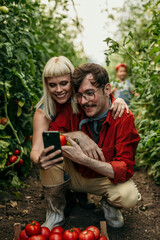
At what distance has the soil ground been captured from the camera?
1.96m

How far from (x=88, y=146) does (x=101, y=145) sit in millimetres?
148

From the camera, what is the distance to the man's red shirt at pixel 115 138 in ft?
6.17

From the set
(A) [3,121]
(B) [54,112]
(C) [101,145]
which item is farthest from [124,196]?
(A) [3,121]

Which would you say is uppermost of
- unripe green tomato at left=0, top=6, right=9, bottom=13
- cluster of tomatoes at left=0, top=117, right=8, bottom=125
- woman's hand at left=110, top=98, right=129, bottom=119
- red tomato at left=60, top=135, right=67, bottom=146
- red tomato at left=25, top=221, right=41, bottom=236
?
unripe green tomato at left=0, top=6, right=9, bottom=13

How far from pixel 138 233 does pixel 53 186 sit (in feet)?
2.40

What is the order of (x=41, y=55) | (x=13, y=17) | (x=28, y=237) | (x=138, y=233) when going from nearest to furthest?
(x=28, y=237) → (x=138, y=233) → (x=13, y=17) → (x=41, y=55)

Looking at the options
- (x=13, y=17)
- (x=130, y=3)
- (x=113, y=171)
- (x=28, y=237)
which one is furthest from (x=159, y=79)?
(x=130, y=3)

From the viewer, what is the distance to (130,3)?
14.0 ft

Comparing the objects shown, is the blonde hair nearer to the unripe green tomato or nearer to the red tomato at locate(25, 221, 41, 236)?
the unripe green tomato

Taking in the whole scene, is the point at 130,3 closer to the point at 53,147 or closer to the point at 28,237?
the point at 53,147

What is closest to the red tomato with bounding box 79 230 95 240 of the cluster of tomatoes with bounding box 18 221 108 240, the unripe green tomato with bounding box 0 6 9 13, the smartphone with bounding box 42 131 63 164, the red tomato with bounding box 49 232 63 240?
the cluster of tomatoes with bounding box 18 221 108 240

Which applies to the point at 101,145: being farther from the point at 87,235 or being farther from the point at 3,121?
the point at 3,121

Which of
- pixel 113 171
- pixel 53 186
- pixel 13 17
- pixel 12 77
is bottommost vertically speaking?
pixel 53 186

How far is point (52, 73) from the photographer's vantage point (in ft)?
6.99
